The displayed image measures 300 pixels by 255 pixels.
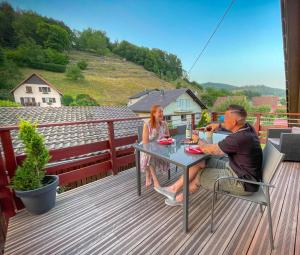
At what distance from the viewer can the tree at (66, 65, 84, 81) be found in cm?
2042

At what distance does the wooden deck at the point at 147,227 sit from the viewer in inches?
57.9

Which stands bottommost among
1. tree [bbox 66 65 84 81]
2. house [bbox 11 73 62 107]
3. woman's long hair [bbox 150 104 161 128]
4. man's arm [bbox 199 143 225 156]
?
man's arm [bbox 199 143 225 156]

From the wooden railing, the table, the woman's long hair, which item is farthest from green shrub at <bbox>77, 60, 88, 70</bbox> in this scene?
the table

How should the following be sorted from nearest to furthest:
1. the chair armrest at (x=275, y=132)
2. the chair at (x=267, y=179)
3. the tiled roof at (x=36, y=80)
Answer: the chair at (x=267, y=179), the chair armrest at (x=275, y=132), the tiled roof at (x=36, y=80)

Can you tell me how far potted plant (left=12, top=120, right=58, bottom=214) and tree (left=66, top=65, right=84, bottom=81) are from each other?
2098 cm

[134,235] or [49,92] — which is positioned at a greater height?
[49,92]

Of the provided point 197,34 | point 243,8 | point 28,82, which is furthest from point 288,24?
point 28,82

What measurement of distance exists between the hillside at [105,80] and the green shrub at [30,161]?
1829 centimetres

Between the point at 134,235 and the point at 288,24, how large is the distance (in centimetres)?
405

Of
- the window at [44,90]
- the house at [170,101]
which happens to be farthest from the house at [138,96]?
the window at [44,90]

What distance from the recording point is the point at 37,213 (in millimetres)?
1950

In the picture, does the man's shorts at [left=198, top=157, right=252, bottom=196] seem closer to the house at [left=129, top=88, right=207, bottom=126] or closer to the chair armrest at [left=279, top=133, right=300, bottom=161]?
the chair armrest at [left=279, top=133, right=300, bottom=161]

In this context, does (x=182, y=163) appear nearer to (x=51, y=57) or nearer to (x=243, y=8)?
(x=243, y=8)

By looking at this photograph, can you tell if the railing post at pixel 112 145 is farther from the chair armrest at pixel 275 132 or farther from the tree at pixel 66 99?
the tree at pixel 66 99
